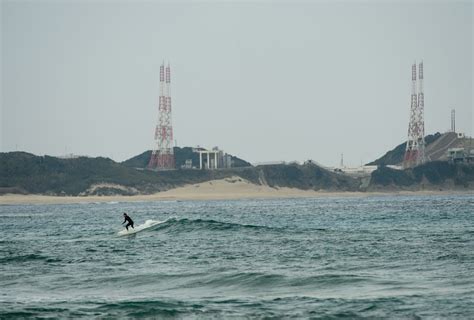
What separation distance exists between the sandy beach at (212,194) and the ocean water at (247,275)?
4692 inches

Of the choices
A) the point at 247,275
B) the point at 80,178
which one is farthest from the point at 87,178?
the point at 247,275

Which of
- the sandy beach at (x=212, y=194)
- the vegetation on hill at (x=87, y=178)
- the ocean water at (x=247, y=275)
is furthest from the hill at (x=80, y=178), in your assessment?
the ocean water at (x=247, y=275)

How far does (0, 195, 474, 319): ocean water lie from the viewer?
2552 cm

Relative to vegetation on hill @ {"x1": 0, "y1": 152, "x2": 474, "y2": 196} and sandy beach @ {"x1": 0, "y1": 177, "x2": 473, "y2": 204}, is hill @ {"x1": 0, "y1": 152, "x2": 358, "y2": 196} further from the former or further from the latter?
sandy beach @ {"x1": 0, "y1": 177, "x2": 473, "y2": 204}

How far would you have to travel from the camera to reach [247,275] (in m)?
31.8

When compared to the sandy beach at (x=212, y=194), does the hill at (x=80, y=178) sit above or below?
above

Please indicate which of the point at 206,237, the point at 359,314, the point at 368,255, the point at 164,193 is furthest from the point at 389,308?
the point at 164,193

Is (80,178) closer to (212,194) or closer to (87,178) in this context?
(87,178)

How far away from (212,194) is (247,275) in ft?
507

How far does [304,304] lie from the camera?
26.0 meters

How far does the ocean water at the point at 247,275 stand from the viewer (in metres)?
25.5

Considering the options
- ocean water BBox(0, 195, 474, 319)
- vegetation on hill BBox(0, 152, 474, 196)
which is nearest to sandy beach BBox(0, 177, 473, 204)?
vegetation on hill BBox(0, 152, 474, 196)

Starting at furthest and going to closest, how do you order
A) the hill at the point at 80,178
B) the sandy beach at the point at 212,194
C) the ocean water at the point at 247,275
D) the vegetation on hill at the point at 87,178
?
the vegetation on hill at the point at 87,178 → the hill at the point at 80,178 → the sandy beach at the point at 212,194 → the ocean water at the point at 247,275

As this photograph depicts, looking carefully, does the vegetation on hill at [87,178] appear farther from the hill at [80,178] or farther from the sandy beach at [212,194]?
the sandy beach at [212,194]
